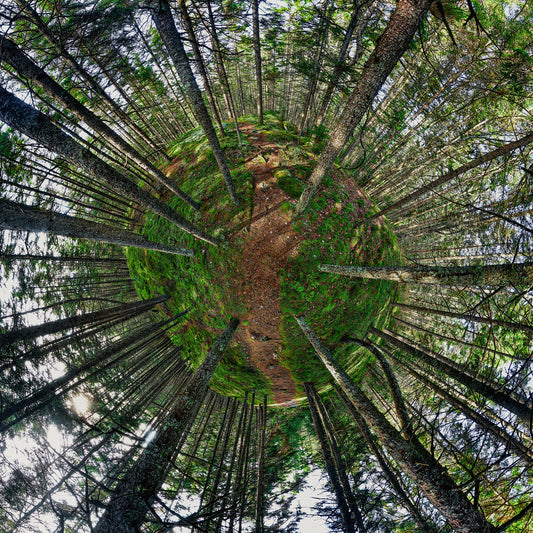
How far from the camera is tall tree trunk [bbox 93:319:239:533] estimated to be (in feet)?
8.02

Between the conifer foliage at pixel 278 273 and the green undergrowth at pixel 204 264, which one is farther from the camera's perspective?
the green undergrowth at pixel 204 264

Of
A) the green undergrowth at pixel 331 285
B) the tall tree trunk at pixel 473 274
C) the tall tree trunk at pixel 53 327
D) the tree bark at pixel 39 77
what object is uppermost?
the tree bark at pixel 39 77

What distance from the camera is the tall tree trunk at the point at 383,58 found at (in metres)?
2.59

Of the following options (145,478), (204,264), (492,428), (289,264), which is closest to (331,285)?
(289,264)

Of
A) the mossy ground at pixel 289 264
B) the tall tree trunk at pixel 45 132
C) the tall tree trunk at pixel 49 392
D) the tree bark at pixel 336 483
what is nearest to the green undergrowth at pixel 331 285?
the mossy ground at pixel 289 264

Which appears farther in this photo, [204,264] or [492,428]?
[204,264]

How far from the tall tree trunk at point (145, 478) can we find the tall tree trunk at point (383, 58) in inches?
124

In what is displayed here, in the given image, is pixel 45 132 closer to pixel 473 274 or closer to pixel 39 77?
pixel 39 77

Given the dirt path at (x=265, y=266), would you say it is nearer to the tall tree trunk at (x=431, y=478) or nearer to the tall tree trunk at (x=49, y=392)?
the tall tree trunk at (x=431, y=478)

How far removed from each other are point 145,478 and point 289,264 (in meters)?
2.65

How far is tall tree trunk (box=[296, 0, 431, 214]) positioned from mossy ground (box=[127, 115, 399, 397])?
141 centimetres

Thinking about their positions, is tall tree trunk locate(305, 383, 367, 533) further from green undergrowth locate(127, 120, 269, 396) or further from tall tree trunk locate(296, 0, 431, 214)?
tall tree trunk locate(296, 0, 431, 214)

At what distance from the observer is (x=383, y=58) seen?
269 cm

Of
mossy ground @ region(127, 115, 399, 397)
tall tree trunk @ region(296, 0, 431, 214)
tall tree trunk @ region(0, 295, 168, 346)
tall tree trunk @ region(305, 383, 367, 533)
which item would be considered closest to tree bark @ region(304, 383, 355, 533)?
tall tree trunk @ region(305, 383, 367, 533)
